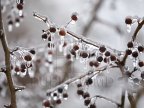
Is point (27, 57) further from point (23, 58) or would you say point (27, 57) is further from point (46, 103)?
point (46, 103)

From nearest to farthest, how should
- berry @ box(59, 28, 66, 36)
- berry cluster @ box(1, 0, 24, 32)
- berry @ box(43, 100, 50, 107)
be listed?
berry @ box(59, 28, 66, 36) < berry @ box(43, 100, 50, 107) < berry cluster @ box(1, 0, 24, 32)

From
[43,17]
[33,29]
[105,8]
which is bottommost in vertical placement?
[33,29]

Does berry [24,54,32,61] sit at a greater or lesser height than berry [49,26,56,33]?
lesser

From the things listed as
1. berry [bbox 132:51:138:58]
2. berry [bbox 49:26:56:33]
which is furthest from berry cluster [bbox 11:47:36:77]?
berry [bbox 132:51:138:58]

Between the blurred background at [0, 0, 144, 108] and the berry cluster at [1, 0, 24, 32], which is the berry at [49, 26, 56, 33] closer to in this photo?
the blurred background at [0, 0, 144, 108]

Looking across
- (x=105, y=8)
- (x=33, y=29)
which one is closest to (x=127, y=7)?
(x=105, y=8)

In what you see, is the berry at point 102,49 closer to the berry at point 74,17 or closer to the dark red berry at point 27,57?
the berry at point 74,17

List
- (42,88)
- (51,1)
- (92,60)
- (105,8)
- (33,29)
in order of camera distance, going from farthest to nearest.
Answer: (51,1) < (33,29) < (105,8) < (42,88) < (92,60)

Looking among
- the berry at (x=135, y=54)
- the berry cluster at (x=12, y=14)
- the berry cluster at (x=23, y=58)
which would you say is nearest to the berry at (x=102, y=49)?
the berry at (x=135, y=54)

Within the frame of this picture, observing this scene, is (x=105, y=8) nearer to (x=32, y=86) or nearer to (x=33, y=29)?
(x=33, y=29)
